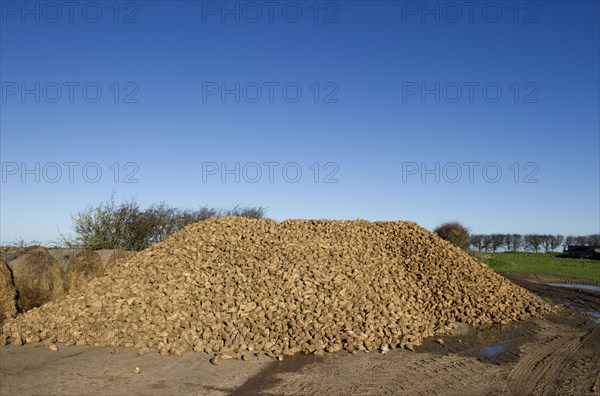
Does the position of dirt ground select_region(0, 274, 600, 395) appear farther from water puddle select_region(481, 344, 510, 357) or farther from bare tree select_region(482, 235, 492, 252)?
bare tree select_region(482, 235, 492, 252)

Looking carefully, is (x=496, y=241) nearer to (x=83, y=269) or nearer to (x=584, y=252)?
(x=584, y=252)

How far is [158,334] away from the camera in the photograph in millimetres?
7477

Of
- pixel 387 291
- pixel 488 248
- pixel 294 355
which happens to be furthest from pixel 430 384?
pixel 488 248

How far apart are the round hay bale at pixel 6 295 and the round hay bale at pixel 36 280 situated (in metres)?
0.17

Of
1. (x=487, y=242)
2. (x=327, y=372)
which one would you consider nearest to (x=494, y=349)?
(x=327, y=372)

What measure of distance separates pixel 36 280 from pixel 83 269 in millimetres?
985

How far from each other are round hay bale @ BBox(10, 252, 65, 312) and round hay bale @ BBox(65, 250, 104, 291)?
238 millimetres

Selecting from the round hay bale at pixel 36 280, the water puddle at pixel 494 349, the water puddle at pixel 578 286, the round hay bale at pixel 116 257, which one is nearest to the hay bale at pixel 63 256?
the round hay bale at pixel 36 280

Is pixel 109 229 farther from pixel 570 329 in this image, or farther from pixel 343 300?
pixel 570 329

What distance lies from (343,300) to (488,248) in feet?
104

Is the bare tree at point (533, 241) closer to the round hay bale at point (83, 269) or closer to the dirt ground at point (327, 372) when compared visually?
the dirt ground at point (327, 372)

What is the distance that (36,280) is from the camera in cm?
916

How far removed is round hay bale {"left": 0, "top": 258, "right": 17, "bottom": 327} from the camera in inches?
337

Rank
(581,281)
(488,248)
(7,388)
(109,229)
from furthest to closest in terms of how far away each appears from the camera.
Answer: (488,248) < (581,281) < (109,229) < (7,388)
